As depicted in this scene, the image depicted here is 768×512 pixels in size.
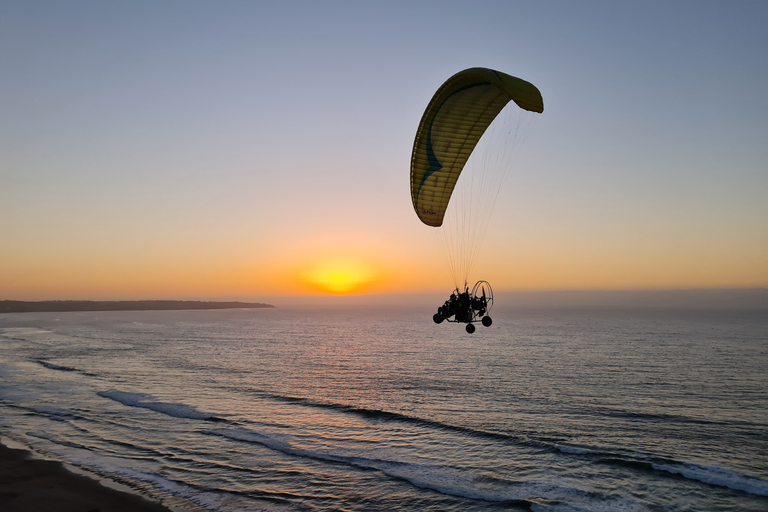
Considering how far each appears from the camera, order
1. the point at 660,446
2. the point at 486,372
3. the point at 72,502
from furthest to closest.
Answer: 1. the point at 486,372
2. the point at 660,446
3. the point at 72,502

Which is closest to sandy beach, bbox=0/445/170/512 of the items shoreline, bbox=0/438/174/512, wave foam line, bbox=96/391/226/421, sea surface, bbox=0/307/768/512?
shoreline, bbox=0/438/174/512

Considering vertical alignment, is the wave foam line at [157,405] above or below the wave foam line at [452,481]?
below

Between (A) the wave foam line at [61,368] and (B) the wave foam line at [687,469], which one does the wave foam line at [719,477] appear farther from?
(A) the wave foam line at [61,368]

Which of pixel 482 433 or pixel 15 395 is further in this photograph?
pixel 15 395

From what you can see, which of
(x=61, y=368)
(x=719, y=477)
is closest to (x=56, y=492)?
(x=719, y=477)

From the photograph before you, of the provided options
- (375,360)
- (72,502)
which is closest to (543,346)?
(375,360)

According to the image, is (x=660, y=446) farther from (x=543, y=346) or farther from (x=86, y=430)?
(x=543, y=346)

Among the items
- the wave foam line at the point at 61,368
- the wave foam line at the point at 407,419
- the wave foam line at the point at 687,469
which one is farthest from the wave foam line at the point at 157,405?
the wave foam line at the point at 687,469
